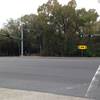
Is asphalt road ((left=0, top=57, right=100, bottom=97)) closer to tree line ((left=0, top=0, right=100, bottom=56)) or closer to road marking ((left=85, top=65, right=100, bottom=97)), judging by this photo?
road marking ((left=85, top=65, right=100, bottom=97))

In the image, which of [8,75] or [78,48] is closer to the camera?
[8,75]

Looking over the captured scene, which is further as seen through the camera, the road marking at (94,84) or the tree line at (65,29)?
the tree line at (65,29)

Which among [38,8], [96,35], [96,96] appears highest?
[38,8]

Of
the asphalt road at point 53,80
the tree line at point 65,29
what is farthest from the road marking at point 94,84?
the tree line at point 65,29

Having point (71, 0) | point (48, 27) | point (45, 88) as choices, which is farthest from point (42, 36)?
point (45, 88)

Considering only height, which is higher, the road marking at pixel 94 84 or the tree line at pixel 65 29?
the tree line at pixel 65 29

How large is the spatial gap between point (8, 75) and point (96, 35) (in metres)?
62.5

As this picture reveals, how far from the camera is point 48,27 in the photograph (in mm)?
84750

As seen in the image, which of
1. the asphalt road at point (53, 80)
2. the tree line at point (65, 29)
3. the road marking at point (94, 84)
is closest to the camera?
the road marking at point (94, 84)

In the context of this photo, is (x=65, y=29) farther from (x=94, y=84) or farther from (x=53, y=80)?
(x=94, y=84)

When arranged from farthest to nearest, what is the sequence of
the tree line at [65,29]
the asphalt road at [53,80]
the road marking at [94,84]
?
1. the tree line at [65,29]
2. the asphalt road at [53,80]
3. the road marking at [94,84]

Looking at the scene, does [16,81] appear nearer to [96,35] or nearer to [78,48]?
[78,48]

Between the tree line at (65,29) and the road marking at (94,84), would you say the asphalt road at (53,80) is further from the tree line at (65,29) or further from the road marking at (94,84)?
the tree line at (65,29)

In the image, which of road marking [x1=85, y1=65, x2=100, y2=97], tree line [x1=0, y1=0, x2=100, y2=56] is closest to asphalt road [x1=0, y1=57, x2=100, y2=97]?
road marking [x1=85, y1=65, x2=100, y2=97]
